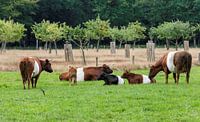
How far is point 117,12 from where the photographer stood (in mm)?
Answer: 101812

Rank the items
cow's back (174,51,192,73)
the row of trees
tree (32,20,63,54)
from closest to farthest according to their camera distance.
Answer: cow's back (174,51,192,73)
tree (32,20,63,54)
the row of trees

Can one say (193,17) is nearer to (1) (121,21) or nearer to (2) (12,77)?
(1) (121,21)

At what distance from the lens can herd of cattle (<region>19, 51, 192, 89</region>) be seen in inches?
874

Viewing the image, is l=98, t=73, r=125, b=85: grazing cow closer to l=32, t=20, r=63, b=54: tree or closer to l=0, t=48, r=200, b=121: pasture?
l=0, t=48, r=200, b=121: pasture

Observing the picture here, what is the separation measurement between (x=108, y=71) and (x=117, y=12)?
7625cm

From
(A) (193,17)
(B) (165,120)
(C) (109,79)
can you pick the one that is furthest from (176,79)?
(A) (193,17)

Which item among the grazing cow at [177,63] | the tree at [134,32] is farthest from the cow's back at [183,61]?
the tree at [134,32]

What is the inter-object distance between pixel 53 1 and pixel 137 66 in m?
66.7

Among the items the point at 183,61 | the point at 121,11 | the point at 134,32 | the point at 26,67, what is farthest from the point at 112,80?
the point at 121,11

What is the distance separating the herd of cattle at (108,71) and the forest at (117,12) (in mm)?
70744

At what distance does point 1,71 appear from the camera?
110ft

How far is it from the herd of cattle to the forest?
232ft

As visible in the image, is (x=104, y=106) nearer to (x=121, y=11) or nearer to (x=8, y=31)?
(x=8, y=31)

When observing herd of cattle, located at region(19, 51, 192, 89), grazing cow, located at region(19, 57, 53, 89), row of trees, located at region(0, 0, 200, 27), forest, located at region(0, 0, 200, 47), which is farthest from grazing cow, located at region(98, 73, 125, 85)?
row of trees, located at region(0, 0, 200, 27)
